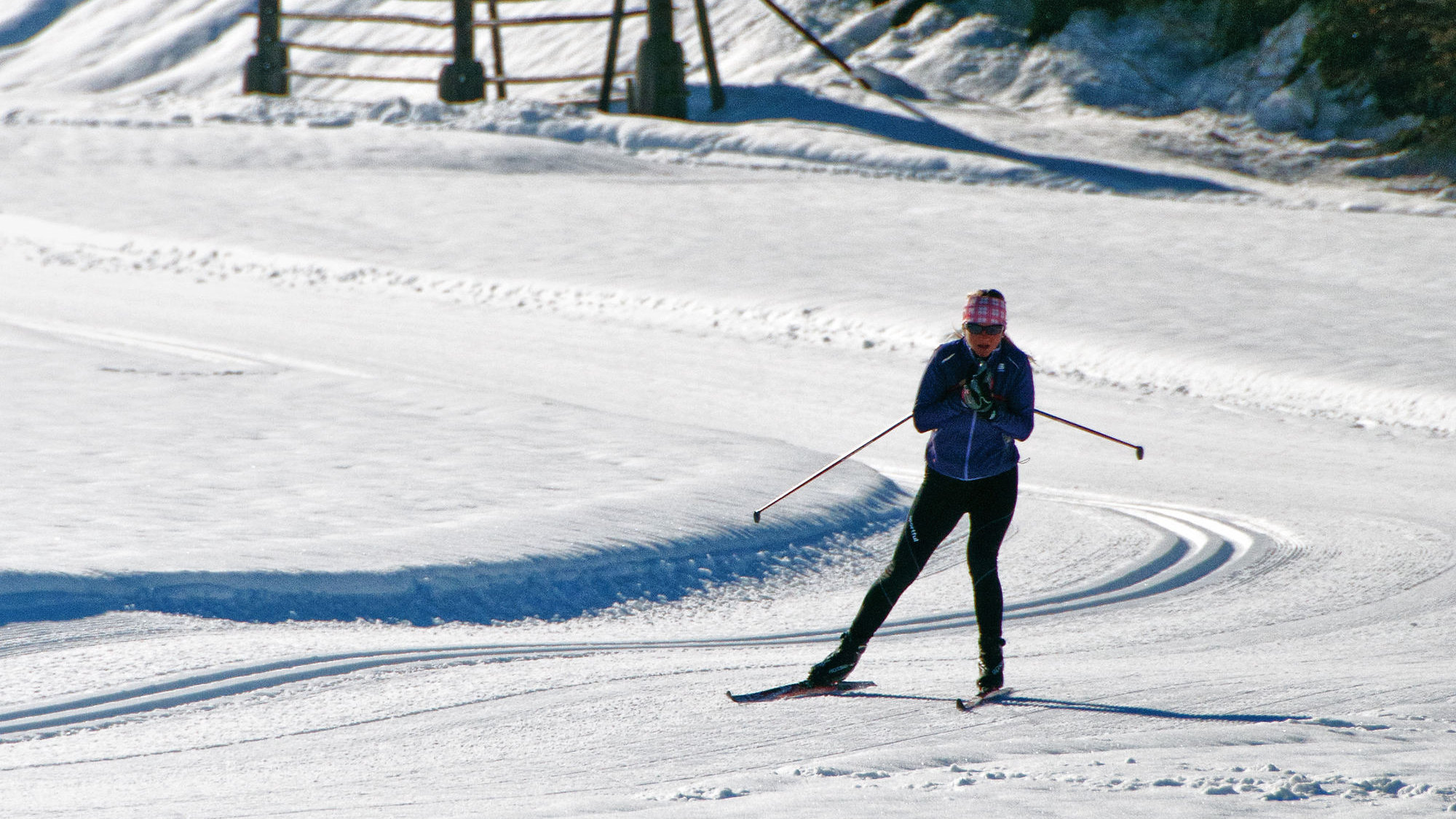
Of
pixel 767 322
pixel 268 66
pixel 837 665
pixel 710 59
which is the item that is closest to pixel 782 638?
pixel 837 665

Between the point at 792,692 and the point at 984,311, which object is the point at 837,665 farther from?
the point at 984,311

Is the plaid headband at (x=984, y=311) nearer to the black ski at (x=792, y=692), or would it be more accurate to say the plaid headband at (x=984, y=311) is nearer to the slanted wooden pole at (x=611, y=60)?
the black ski at (x=792, y=692)

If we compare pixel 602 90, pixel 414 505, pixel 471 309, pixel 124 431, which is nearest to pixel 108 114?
pixel 602 90

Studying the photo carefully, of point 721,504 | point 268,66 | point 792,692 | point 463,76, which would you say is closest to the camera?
point 792,692

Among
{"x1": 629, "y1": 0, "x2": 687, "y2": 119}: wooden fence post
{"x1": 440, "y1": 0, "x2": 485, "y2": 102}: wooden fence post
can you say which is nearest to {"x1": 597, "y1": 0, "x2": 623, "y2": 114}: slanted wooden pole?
{"x1": 629, "y1": 0, "x2": 687, "y2": 119}: wooden fence post

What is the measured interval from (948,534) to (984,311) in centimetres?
72

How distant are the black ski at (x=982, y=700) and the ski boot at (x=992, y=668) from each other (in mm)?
21

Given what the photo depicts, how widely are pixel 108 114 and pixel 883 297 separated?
674 inches

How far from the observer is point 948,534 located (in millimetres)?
4809

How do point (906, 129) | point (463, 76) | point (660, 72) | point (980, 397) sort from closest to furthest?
point (980, 397) → point (906, 129) → point (660, 72) → point (463, 76)

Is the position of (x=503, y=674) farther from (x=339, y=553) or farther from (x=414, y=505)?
(x=414, y=505)

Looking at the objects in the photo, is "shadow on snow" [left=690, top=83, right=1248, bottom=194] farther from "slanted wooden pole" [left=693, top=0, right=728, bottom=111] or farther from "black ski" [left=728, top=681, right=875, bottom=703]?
"black ski" [left=728, top=681, right=875, bottom=703]

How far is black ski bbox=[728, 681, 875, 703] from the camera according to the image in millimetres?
4867

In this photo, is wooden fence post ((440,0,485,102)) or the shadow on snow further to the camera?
wooden fence post ((440,0,485,102))
